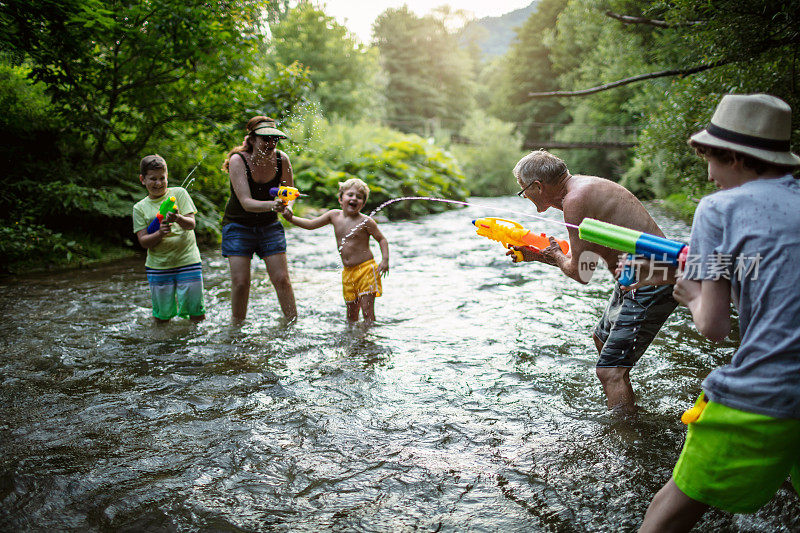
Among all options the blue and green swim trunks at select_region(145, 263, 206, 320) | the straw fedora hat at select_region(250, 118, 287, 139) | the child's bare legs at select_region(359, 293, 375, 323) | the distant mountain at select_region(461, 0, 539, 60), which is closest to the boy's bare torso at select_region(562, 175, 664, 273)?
the straw fedora hat at select_region(250, 118, 287, 139)

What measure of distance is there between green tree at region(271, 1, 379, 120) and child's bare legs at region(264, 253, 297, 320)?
3306 cm

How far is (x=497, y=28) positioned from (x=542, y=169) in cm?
10161

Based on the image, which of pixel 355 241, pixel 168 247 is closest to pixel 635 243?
pixel 355 241

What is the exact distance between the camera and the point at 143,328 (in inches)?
250

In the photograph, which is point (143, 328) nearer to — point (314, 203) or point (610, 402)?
point (610, 402)

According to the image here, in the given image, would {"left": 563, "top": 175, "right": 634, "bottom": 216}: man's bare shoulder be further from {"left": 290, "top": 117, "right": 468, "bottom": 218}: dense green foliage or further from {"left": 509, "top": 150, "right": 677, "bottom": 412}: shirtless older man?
{"left": 290, "top": 117, "right": 468, "bottom": 218}: dense green foliage

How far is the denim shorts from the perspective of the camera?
609 centimetres

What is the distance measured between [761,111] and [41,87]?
12584 mm

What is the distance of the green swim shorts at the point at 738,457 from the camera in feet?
6.49

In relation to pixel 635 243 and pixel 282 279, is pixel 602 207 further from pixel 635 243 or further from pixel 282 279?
pixel 282 279

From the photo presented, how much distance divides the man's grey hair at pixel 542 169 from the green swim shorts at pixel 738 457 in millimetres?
1987

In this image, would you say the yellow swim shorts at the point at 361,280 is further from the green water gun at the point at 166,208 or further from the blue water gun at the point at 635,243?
the blue water gun at the point at 635,243

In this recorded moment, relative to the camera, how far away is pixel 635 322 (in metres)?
3.71

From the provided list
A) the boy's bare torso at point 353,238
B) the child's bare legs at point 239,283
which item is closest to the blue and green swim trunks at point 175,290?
the child's bare legs at point 239,283
